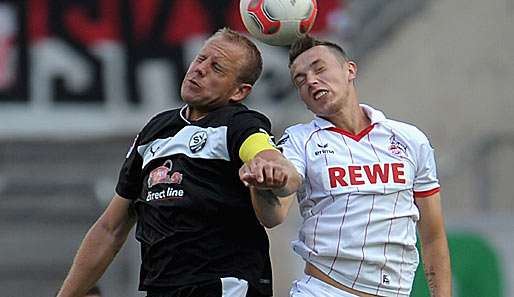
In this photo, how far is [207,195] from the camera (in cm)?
521

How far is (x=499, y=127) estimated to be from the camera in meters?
13.9

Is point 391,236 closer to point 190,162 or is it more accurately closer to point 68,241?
point 190,162

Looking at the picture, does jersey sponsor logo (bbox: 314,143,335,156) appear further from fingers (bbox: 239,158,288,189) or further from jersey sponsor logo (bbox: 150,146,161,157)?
fingers (bbox: 239,158,288,189)

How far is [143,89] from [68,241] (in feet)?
6.03

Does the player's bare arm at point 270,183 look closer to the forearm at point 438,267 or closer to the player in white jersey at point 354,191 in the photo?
the player in white jersey at point 354,191

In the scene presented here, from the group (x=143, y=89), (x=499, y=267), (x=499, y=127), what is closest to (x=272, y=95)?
(x=143, y=89)

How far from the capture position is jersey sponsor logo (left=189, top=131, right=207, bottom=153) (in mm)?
5254

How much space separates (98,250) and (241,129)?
3.09 ft

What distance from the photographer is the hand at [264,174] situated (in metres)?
4.72

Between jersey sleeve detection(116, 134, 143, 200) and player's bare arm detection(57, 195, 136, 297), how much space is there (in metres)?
0.10

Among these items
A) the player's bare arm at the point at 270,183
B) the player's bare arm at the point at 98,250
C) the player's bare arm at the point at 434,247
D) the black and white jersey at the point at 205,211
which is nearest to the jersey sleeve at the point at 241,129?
the black and white jersey at the point at 205,211

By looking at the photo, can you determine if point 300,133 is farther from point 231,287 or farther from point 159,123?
point 231,287

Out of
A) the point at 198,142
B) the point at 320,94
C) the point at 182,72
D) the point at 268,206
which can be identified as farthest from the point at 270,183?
the point at 182,72

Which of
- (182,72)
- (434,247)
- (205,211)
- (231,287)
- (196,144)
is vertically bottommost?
(231,287)
